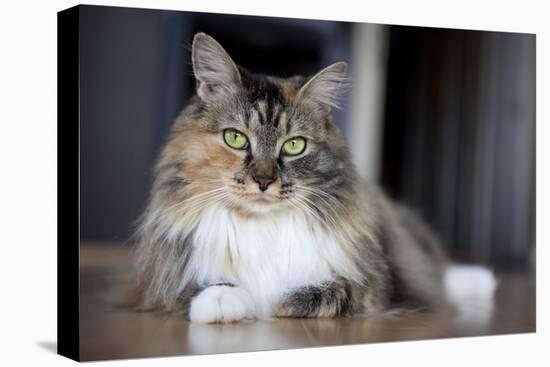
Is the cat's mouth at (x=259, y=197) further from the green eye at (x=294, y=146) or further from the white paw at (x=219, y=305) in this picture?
the white paw at (x=219, y=305)

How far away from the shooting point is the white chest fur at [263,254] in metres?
2.52

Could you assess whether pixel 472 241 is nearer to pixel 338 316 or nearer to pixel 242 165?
pixel 338 316

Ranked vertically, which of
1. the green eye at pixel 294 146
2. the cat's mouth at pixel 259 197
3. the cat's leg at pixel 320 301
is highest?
the green eye at pixel 294 146

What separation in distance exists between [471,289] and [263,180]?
4.79ft

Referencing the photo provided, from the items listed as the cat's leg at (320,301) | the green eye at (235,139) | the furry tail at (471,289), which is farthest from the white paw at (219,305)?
the furry tail at (471,289)

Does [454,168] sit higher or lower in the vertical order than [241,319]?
higher

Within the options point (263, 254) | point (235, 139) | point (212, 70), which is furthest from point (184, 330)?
point (212, 70)

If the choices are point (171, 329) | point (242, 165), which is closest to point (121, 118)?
point (242, 165)

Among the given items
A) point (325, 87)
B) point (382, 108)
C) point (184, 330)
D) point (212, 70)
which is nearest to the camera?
point (184, 330)

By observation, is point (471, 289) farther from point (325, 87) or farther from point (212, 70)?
point (212, 70)

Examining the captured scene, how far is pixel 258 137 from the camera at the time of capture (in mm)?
2477

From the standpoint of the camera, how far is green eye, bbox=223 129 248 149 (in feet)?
8.13

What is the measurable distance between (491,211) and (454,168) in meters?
0.26

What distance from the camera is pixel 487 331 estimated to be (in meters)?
2.99
